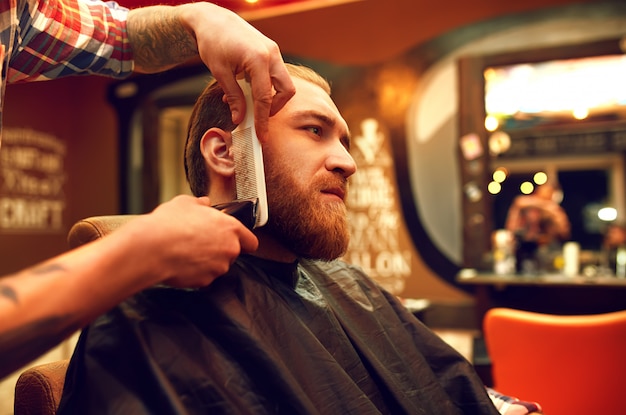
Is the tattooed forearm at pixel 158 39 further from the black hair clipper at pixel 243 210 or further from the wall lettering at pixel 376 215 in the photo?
the wall lettering at pixel 376 215

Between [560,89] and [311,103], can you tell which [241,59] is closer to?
[311,103]

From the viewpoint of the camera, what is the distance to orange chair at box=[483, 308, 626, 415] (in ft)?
5.76

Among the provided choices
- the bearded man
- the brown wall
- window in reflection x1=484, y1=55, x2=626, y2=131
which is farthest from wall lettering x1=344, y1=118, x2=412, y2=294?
the bearded man

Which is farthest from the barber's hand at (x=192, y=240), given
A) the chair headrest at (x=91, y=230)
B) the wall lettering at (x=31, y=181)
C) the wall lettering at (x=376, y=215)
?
the wall lettering at (x=31, y=181)

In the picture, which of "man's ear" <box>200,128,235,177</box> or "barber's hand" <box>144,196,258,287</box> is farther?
"man's ear" <box>200,128,235,177</box>

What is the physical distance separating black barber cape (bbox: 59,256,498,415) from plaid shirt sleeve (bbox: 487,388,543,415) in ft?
0.28

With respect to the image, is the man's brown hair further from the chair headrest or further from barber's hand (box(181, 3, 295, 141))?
the chair headrest

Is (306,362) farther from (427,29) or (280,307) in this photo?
(427,29)

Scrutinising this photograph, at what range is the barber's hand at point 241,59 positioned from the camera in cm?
96

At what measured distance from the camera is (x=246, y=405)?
88 centimetres

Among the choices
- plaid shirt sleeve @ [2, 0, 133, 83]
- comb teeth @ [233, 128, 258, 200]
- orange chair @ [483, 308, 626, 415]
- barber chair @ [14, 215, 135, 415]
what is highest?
plaid shirt sleeve @ [2, 0, 133, 83]

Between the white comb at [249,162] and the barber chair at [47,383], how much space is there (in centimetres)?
27

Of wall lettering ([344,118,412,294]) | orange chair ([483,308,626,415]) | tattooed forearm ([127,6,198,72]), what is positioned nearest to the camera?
tattooed forearm ([127,6,198,72])

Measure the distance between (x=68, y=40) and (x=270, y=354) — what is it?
0.82 m
